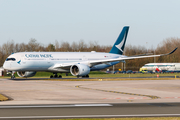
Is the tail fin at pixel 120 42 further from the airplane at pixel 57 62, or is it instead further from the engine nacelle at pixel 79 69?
the engine nacelle at pixel 79 69

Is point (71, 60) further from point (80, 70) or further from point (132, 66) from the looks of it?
point (132, 66)

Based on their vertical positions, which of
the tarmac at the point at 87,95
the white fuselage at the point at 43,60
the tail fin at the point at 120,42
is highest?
A: the tail fin at the point at 120,42

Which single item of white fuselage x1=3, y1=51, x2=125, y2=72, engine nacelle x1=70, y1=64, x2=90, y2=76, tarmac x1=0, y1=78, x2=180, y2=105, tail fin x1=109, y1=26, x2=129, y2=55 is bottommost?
tarmac x1=0, y1=78, x2=180, y2=105

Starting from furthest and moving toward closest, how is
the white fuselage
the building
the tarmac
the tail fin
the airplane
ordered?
the building → the tail fin → the airplane → the white fuselage → the tarmac

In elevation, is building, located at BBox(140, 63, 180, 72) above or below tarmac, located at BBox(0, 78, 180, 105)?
above

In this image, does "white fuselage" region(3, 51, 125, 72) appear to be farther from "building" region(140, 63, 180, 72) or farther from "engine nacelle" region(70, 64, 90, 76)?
"building" region(140, 63, 180, 72)

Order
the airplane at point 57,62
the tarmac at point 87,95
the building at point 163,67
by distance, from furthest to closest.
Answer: the building at point 163,67, the airplane at point 57,62, the tarmac at point 87,95

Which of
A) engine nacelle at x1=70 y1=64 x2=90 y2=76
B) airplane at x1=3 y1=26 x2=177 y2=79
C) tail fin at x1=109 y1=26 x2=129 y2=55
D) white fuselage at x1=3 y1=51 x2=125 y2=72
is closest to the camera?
white fuselage at x1=3 y1=51 x2=125 y2=72

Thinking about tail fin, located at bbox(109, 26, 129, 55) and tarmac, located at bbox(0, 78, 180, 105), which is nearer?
tarmac, located at bbox(0, 78, 180, 105)

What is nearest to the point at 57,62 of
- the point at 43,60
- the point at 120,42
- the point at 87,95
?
the point at 43,60

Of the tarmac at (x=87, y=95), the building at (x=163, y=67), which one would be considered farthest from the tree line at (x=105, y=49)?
the tarmac at (x=87, y=95)

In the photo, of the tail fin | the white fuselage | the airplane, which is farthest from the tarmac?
the tail fin

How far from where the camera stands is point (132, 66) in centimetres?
13488

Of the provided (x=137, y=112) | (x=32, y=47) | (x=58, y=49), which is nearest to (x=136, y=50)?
(x=58, y=49)
